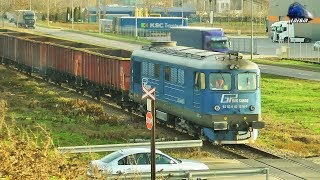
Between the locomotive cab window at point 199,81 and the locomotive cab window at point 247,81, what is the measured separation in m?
1.26

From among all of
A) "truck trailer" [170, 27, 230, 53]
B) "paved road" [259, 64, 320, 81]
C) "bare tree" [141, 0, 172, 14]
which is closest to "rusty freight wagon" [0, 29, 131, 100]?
"truck trailer" [170, 27, 230, 53]

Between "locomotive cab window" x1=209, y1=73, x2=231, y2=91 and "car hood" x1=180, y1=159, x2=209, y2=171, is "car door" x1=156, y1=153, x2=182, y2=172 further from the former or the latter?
"locomotive cab window" x1=209, y1=73, x2=231, y2=91

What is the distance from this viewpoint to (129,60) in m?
40.2

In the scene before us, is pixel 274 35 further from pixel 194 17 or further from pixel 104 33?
pixel 194 17

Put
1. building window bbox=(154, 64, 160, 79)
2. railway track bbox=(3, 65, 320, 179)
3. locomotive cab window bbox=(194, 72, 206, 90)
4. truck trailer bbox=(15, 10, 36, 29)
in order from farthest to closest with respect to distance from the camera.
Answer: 1. truck trailer bbox=(15, 10, 36, 29)
2. building window bbox=(154, 64, 160, 79)
3. locomotive cab window bbox=(194, 72, 206, 90)
4. railway track bbox=(3, 65, 320, 179)

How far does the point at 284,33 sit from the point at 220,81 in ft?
249

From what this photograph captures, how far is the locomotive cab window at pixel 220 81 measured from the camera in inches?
1193

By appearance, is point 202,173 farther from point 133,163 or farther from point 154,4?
point 154,4

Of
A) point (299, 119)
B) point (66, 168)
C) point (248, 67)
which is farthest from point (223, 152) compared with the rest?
point (66, 168)

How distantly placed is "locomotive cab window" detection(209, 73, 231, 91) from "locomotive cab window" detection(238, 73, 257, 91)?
400mm

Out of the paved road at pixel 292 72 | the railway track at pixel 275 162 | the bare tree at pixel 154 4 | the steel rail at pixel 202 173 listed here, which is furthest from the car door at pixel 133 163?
the bare tree at pixel 154 4

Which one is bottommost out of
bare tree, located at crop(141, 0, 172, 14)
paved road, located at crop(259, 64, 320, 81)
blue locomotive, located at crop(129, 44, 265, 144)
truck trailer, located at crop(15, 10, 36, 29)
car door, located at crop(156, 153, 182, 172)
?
paved road, located at crop(259, 64, 320, 81)

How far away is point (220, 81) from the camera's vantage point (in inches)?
1197

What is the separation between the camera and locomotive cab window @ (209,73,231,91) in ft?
99.5
